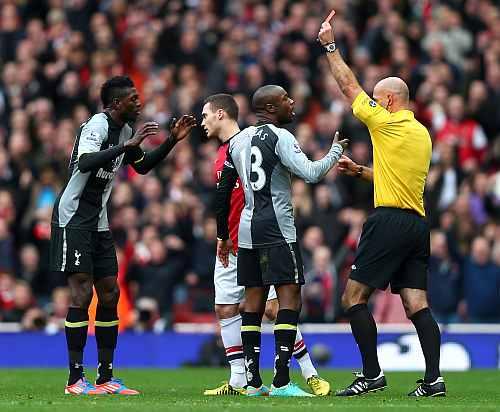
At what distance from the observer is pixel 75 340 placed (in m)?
12.2

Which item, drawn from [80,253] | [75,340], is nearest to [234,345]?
[75,340]

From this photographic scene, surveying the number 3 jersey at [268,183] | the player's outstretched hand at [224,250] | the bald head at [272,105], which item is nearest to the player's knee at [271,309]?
the player's outstretched hand at [224,250]

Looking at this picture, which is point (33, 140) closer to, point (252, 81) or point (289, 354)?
point (252, 81)

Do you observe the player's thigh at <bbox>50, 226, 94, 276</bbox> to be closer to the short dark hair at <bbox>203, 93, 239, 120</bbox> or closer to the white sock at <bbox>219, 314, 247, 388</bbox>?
the white sock at <bbox>219, 314, 247, 388</bbox>

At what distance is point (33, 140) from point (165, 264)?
132 inches

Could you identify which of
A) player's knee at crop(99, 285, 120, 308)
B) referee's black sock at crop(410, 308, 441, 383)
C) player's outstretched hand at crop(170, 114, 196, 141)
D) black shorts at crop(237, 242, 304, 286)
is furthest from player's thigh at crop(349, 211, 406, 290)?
player's knee at crop(99, 285, 120, 308)

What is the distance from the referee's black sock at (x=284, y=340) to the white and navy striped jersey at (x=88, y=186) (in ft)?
6.18

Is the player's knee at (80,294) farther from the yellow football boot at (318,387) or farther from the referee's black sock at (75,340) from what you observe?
the yellow football boot at (318,387)

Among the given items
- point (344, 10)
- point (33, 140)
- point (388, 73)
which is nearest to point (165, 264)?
point (33, 140)

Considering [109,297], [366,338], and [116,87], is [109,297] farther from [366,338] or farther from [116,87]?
[366,338]

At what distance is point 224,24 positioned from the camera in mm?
24516

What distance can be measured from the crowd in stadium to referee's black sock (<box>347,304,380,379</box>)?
7301 mm

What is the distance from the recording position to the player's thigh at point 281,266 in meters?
11.6

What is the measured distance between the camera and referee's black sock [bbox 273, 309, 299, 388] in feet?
38.2
